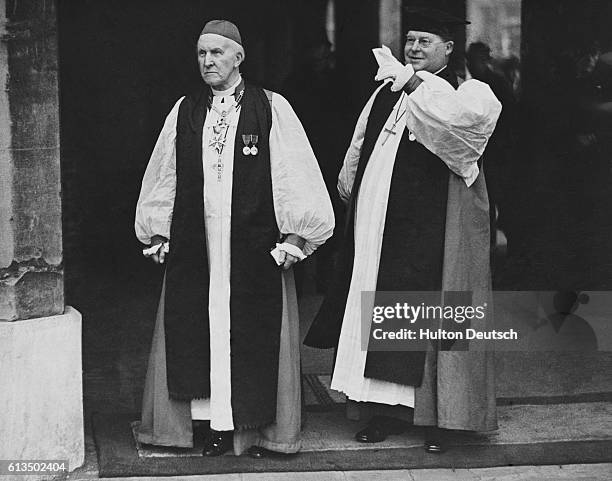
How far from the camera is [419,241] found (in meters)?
5.95

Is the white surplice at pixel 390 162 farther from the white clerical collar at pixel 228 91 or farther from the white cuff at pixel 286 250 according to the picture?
the white clerical collar at pixel 228 91

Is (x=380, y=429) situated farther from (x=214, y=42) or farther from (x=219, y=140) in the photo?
(x=214, y=42)

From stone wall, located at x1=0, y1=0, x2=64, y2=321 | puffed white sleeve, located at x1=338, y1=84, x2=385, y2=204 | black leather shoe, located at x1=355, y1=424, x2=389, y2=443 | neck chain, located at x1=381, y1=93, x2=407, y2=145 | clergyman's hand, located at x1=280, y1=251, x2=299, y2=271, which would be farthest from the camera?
puffed white sleeve, located at x1=338, y1=84, x2=385, y2=204

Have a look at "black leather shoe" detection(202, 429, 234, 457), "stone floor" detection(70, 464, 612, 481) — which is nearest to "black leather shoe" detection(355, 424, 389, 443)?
"stone floor" detection(70, 464, 612, 481)

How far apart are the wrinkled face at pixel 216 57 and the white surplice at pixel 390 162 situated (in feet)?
2.58

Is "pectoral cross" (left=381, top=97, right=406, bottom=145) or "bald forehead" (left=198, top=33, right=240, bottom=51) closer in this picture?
"bald forehead" (left=198, top=33, right=240, bottom=51)

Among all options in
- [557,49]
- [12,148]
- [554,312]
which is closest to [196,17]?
[557,49]

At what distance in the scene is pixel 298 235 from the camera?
227 inches

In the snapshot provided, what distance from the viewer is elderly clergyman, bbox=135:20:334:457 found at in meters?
5.74

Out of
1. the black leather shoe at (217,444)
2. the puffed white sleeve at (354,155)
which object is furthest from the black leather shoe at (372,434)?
the puffed white sleeve at (354,155)

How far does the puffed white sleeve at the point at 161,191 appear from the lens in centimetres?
584

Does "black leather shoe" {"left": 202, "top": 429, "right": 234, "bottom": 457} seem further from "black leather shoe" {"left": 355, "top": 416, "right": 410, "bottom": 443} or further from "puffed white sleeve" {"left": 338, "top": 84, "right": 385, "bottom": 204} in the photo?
"puffed white sleeve" {"left": 338, "top": 84, "right": 385, "bottom": 204}

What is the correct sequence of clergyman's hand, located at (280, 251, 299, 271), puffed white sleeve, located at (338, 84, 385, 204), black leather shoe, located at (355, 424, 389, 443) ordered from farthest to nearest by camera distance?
puffed white sleeve, located at (338, 84, 385, 204) → black leather shoe, located at (355, 424, 389, 443) → clergyman's hand, located at (280, 251, 299, 271)

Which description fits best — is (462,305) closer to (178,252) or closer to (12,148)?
(178,252)
